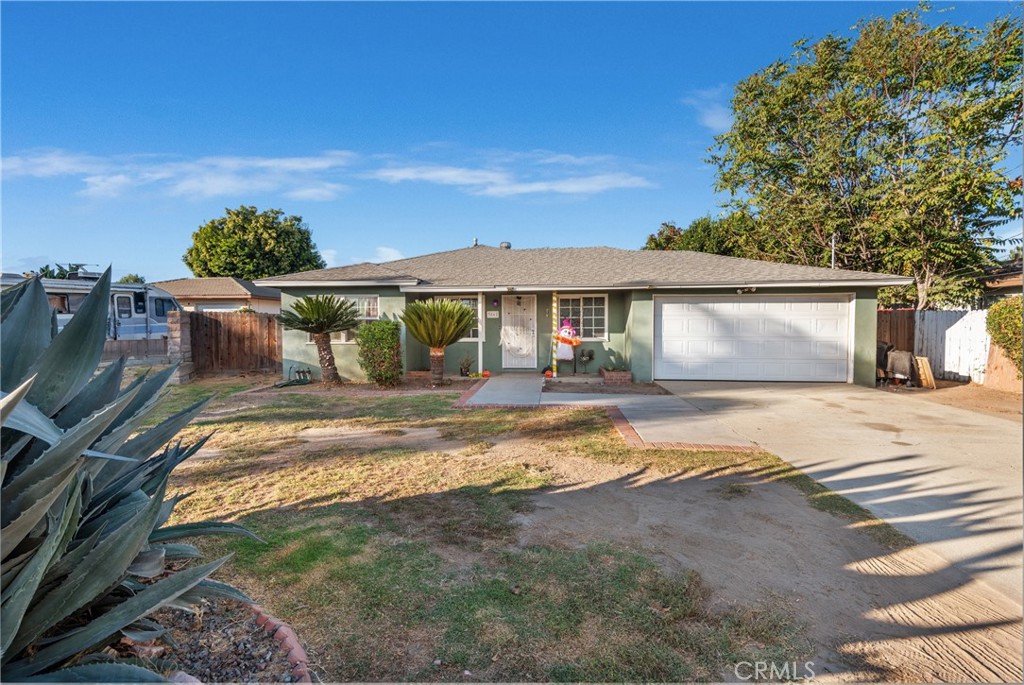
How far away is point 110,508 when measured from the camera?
6.52ft

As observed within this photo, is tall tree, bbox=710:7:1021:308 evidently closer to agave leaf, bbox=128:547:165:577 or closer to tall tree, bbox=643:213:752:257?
tall tree, bbox=643:213:752:257

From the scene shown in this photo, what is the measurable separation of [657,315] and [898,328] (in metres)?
7.74

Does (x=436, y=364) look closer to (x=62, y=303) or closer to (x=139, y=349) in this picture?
(x=139, y=349)

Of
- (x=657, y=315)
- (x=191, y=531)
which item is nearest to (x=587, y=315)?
(x=657, y=315)

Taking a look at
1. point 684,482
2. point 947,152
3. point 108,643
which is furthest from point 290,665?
point 947,152

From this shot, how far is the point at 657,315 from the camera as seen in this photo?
41.4 feet

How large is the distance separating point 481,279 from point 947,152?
14696 millimetres

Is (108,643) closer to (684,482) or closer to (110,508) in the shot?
(110,508)

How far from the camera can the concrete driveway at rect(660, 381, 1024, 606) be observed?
148 inches

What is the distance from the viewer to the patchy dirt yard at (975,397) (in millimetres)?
8727

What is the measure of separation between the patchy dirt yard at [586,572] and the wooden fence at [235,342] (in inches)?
390

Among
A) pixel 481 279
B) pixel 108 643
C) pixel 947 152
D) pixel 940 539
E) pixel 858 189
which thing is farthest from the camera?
pixel 858 189

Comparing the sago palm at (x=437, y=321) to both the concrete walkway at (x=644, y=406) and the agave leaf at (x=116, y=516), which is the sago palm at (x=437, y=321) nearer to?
the concrete walkway at (x=644, y=406)

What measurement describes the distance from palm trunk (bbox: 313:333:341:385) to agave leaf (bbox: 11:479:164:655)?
1066 centimetres
